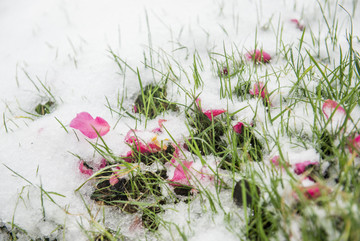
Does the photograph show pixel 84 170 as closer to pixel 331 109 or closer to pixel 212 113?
pixel 212 113

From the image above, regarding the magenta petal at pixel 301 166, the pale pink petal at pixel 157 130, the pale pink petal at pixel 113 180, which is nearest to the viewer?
the magenta petal at pixel 301 166

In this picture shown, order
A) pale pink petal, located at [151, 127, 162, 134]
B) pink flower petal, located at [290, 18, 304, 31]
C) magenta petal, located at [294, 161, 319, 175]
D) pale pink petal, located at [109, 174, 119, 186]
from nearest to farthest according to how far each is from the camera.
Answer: magenta petal, located at [294, 161, 319, 175], pale pink petal, located at [109, 174, 119, 186], pale pink petal, located at [151, 127, 162, 134], pink flower petal, located at [290, 18, 304, 31]

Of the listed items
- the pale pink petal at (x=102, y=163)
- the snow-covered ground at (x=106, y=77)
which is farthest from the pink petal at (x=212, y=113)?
the pale pink petal at (x=102, y=163)

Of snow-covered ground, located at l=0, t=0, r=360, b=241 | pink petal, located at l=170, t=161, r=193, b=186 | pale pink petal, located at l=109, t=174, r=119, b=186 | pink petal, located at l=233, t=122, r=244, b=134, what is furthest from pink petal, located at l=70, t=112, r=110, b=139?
pink petal, located at l=233, t=122, r=244, b=134

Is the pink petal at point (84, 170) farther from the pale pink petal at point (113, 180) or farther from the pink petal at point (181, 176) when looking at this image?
the pink petal at point (181, 176)

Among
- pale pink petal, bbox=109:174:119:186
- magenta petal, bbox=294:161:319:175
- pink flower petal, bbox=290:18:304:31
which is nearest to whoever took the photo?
magenta petal, bbox=294:161:319:175

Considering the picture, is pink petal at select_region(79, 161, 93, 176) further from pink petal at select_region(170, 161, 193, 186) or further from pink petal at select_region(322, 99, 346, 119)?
pink petal at select_region(322, 99, 346, 119)

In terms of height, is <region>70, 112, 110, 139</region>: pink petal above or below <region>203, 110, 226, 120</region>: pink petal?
below

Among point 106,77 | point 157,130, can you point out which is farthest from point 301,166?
point 106,77

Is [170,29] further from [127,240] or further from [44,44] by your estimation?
[127,240]
